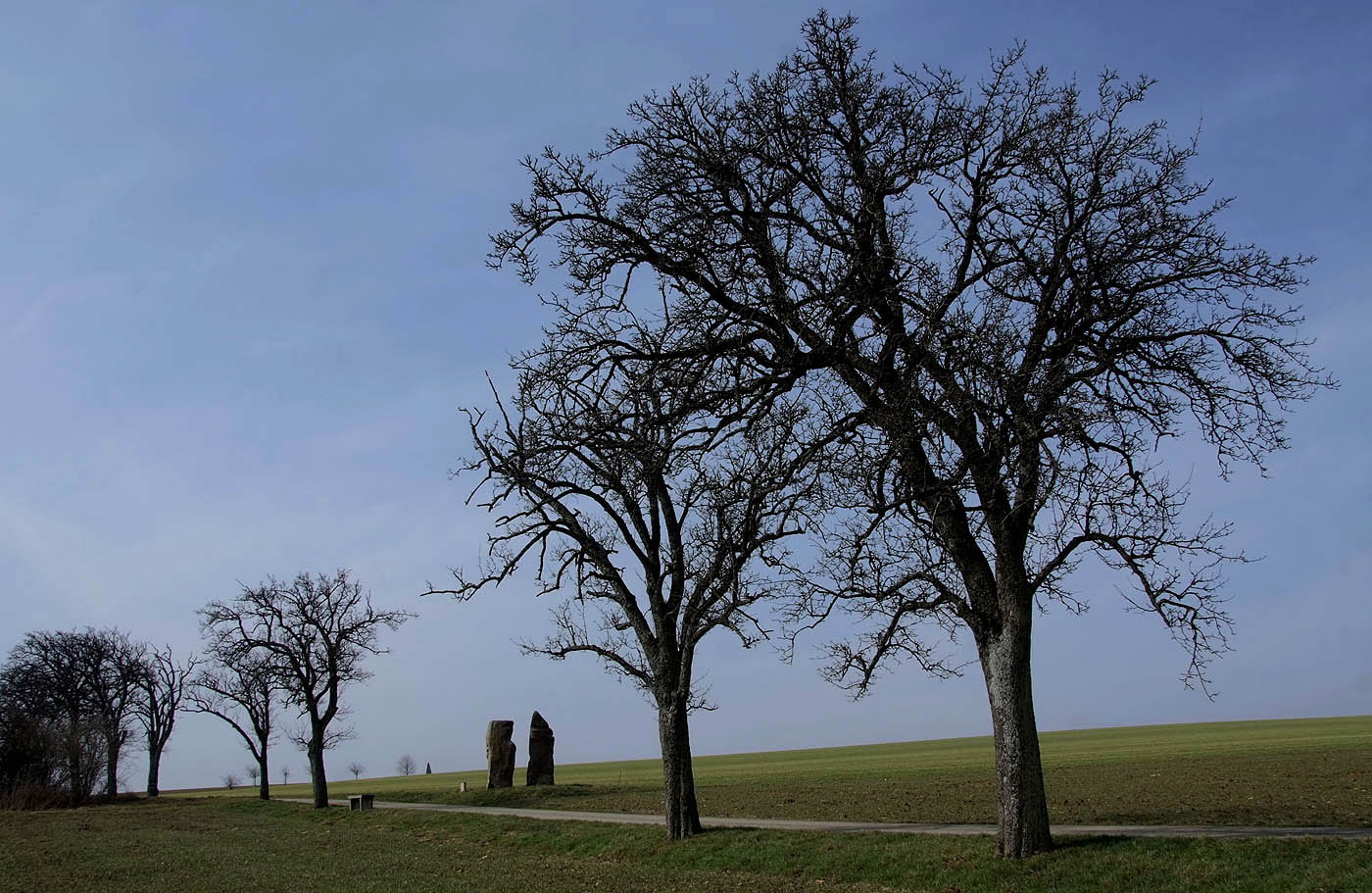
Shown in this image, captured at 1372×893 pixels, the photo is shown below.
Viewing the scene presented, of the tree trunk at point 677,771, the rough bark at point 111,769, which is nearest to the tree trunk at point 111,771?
the rough bark at point 111,769

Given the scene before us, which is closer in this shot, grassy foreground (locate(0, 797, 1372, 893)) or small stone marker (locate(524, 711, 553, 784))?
grassy foreground (locate(0, 797, 1372, 893))

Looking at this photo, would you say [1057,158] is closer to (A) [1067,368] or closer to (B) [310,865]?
(A) [1067,368]

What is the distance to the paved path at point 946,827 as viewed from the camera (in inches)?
558

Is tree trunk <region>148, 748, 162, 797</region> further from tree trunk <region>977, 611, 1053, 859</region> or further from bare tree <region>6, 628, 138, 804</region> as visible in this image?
tree trunk <region>977, 611, 1053, 859</region>

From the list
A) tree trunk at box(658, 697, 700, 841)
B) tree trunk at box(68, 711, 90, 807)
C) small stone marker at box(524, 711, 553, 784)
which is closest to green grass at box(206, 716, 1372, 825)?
small stone marker at box(524, 711, 553, 784)

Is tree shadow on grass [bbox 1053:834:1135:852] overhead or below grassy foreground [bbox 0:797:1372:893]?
overhead

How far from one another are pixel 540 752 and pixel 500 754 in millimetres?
2006

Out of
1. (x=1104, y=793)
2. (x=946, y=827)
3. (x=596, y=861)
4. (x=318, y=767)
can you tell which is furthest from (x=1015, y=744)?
(x=318, y=767)

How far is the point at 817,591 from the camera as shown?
15.3m

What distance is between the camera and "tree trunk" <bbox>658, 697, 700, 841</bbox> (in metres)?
20.2

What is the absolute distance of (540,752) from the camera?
41438mm

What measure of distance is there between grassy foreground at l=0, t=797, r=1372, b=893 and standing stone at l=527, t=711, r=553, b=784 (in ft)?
30.0

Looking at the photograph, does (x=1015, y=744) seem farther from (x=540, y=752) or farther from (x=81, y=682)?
(x=81, y=682)

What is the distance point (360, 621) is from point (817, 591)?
31.5 metres
